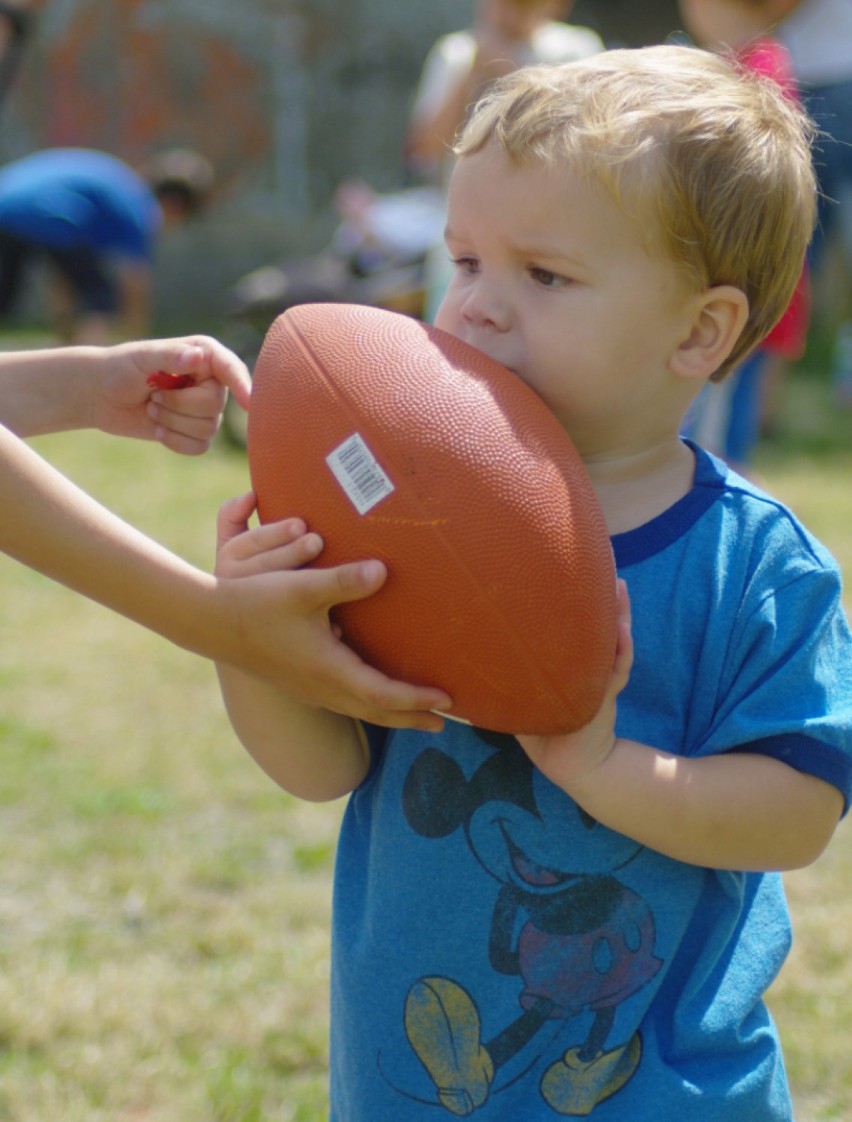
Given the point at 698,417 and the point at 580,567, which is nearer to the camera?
the point at 580,567

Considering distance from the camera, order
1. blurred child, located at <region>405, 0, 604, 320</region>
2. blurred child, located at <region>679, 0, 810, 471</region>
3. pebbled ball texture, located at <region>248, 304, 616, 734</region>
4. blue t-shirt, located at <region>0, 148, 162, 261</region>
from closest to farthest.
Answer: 1. pebbled ball texture, located at <region>248, 304, 616, 734</region>
2. blurred child, located at <region>679, 0, 810, 471</region>
3. blurred child, located at <region>405, 0, 604, 320</region>
4. blue t-shirt, located at <region>0, 148, 162, 261</region>

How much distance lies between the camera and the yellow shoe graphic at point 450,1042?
61.1 inches

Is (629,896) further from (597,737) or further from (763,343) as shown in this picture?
(763,343)

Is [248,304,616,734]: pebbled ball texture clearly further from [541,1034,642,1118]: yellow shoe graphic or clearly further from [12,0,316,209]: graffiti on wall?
[12,0,316,209]: graffiti on wall

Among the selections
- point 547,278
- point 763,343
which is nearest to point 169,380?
point 547,278

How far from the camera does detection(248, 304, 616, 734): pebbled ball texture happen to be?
4.62 ft

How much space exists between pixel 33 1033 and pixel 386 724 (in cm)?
143

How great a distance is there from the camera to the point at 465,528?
4.62ft

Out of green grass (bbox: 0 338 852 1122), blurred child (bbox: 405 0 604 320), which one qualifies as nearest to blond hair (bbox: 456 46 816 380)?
green grass (bbox: 0 338 852 1122)

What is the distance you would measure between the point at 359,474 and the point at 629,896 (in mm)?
557

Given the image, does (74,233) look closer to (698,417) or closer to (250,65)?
(250,65)

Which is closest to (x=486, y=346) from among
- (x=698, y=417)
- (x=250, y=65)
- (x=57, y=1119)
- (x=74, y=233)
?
(x=57, y=1119)

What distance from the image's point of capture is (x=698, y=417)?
3.76m

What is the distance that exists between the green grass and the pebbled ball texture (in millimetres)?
1272
